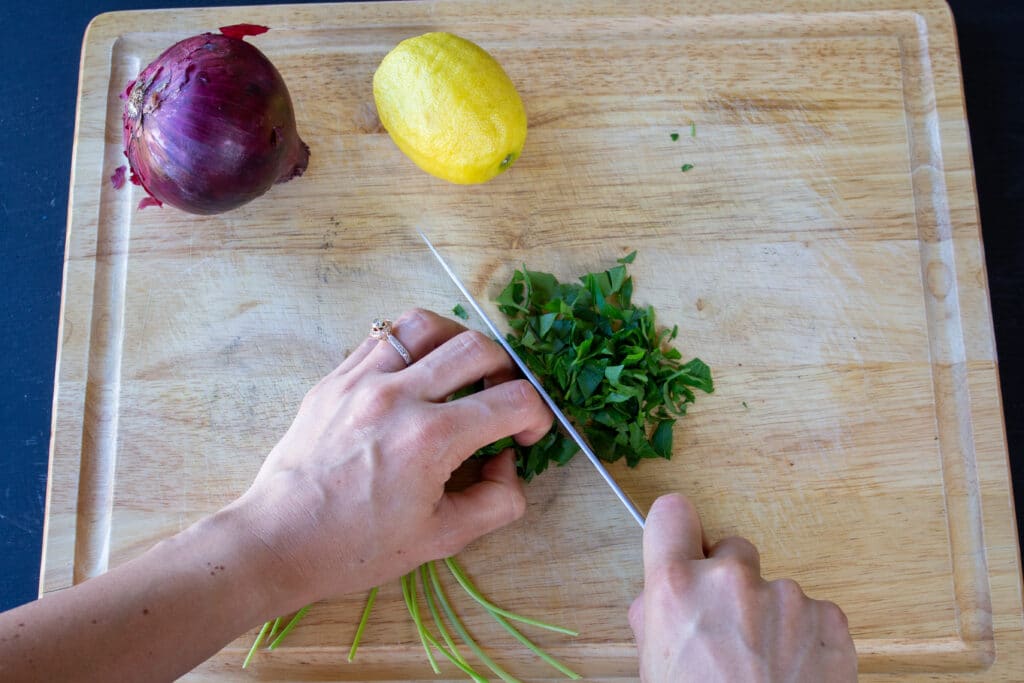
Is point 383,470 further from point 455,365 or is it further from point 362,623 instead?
point 362,623

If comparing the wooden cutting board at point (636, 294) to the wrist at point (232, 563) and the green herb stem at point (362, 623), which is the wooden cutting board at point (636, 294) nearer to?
the green herb stem at point (362, 623)

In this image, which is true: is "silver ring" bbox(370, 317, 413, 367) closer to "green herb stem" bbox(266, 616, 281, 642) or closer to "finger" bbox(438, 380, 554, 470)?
"finger" bbox(438, 380, 554, 470)

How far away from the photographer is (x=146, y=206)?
1590 millimetres

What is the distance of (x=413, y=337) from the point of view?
1.42 m

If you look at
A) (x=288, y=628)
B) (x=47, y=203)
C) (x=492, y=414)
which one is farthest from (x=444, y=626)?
(x=47, y=203)

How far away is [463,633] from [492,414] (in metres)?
0.42

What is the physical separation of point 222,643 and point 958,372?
1.35 meters

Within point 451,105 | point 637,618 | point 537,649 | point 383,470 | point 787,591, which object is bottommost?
point 537,649

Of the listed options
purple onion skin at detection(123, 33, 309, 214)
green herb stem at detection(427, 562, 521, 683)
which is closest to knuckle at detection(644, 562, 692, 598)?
green herb stem at detection(427, 562, 521, 683)

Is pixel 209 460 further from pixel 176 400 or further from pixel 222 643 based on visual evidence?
pixel 222 643

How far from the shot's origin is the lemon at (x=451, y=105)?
1412mm

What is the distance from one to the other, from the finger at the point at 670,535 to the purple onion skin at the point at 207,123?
0.89 m

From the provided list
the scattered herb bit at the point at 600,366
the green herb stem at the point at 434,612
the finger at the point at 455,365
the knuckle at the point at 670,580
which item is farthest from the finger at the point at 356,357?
the knuckle at the point at 670,580

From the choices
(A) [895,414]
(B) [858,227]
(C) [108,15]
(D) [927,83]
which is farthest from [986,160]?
(C) [108,15]
